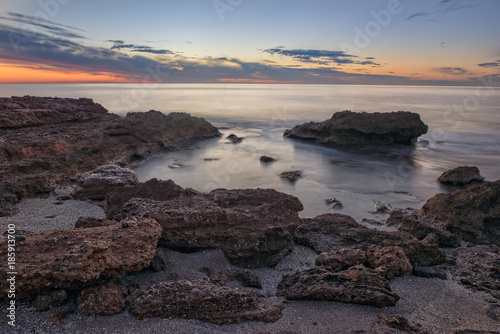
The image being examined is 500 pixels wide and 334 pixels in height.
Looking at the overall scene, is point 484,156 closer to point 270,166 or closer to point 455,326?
point 270,166

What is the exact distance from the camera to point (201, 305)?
3.79 meters

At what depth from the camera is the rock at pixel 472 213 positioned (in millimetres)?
6852

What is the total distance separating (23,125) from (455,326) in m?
15.6

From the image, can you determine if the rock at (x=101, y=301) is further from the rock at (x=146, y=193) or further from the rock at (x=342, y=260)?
the rock at (x=342, y=260)

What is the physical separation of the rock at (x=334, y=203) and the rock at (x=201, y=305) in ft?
21.9

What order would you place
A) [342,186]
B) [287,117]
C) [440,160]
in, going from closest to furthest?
[342,186], [440,160], [287,117]

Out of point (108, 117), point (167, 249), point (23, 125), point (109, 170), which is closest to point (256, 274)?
point (167, 249)

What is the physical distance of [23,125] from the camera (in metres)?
12.9

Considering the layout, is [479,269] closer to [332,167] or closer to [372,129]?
[332,167]

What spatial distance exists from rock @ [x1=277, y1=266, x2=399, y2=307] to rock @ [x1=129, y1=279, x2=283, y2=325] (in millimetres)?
445

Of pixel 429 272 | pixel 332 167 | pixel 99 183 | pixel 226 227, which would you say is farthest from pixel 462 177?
pixel 99 183

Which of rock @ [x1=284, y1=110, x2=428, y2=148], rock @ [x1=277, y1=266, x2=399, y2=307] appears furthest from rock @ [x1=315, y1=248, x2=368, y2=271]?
rock @ [x1=284, y1=110, x2=428, y2=148]

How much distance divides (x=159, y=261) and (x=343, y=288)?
9.14 ft

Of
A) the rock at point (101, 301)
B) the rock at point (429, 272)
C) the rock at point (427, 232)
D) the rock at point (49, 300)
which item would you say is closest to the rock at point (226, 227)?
the rock at point (101, 301)
